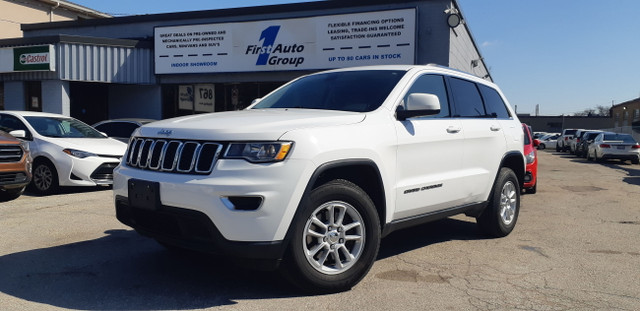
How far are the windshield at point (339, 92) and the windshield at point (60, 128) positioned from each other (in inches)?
233

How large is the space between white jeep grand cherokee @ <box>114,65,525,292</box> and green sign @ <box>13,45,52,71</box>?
15821mm

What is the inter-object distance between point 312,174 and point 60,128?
7865mm

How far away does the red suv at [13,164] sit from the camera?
25.4 feet

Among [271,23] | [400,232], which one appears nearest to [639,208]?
[400,232]

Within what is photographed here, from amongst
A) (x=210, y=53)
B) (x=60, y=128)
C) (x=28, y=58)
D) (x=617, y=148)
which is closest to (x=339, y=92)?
(x=60, y=128)

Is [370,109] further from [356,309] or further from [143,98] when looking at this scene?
[143,98]

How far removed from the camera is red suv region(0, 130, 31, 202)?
774 cm

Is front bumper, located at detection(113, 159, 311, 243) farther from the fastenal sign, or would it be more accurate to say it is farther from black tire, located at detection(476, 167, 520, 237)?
the fastenal sign

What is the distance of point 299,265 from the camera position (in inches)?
144

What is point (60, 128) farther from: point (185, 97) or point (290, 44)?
point (185, 97)

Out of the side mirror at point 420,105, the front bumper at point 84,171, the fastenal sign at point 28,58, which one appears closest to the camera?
the side mirror at point 420,105

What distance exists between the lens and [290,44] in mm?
18859

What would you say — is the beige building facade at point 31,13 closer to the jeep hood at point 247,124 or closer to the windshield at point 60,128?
the windshield at point 60,128

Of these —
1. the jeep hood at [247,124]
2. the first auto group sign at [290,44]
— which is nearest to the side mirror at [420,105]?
the jeep hood at [247,124]
